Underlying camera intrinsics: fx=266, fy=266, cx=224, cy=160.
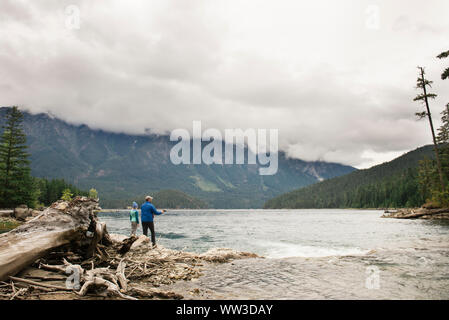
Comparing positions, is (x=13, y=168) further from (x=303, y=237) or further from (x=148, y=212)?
(x=303, y=237)

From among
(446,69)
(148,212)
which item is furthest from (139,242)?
(446,69)

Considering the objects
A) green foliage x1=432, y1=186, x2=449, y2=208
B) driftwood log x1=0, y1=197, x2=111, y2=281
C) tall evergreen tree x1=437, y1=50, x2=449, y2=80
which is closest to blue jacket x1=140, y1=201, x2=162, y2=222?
driftwood log x1=0, y1=197, x2=111, y2=281

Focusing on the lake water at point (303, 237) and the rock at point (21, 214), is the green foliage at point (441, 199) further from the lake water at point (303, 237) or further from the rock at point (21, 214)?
the rock at point (21, 214)

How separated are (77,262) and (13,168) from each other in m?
58.2

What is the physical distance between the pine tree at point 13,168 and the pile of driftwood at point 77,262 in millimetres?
54764

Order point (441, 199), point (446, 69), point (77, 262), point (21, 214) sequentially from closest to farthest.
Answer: point (77, 262) < point (446, 69) < point (21, 214) < point (441, 199)

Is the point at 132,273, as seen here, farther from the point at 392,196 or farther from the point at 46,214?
the point at 392,196

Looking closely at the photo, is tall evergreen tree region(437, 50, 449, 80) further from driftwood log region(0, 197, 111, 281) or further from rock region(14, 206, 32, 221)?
rock region(14, 206, 32, 221)

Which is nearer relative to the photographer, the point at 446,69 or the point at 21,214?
the point at 446,69

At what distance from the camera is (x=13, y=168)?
54.1 m
